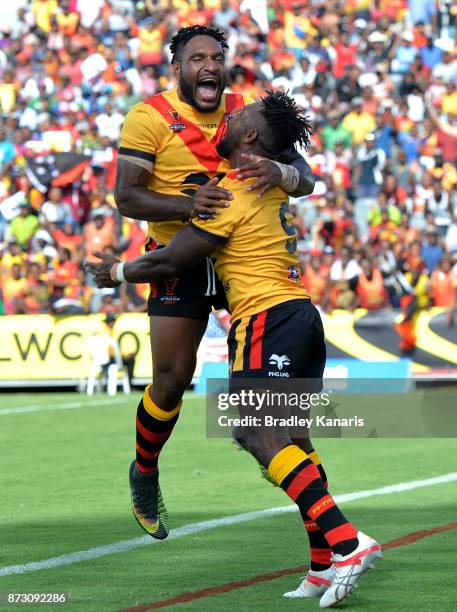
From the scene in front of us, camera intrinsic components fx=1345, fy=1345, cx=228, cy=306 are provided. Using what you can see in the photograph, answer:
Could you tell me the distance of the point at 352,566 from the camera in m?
5.21

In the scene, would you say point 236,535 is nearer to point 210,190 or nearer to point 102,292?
point 210,190

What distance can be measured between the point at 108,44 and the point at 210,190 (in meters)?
21.1

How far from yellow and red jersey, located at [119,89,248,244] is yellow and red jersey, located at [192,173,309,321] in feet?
2.94

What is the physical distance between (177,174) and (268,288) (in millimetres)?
1201

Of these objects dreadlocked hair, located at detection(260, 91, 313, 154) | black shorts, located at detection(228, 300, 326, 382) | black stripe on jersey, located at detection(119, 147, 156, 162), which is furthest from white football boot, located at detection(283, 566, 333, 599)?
black stripe on jersey, located at detection(119, 147, 156, 162)

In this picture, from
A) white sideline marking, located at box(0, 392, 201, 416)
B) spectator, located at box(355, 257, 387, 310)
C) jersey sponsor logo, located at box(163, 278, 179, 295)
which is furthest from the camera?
spectator, located at box(355, 257, 387, 310)

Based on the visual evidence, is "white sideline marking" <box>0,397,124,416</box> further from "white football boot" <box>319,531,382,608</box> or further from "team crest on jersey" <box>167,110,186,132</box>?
"white football boot" <box>319,531,382,608</box>

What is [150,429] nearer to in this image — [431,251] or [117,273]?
[117,273]

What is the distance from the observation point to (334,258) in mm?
19688

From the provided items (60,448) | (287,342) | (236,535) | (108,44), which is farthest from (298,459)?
(108,44)

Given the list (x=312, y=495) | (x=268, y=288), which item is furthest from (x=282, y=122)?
(x=312, y=495)

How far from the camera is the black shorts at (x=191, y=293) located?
654 cm

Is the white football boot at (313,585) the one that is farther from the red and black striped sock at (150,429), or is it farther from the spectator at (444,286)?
the spectator at (444,286)

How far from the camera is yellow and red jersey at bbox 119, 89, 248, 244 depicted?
21.2 feet
